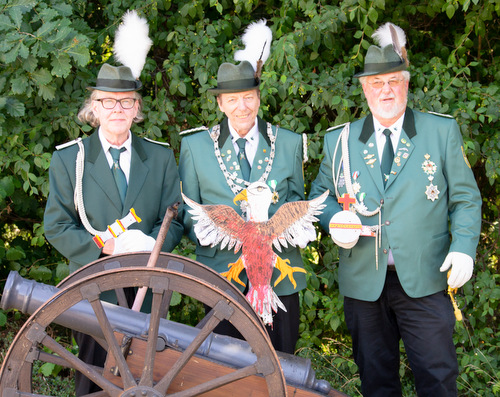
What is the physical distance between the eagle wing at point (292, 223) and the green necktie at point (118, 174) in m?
0.71

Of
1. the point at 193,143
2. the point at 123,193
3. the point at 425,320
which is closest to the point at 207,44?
the point at 193,143

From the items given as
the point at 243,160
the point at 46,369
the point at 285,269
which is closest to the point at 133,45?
the point at 243,160

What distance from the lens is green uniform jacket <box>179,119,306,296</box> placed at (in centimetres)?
328

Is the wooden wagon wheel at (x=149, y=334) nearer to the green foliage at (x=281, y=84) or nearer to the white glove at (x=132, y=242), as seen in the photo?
the white glove at (x=132, y=242)

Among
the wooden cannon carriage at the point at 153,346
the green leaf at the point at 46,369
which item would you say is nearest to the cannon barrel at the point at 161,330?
the wooden cannon carriage at the point at 153,346

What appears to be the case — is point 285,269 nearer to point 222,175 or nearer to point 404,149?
point 222,175

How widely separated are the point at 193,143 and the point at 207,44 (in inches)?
56.7

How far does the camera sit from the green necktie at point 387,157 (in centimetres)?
326

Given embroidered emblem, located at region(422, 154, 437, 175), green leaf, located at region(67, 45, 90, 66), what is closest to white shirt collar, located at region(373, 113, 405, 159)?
embroidered emblem, located at region(422, 154, 437, 175)

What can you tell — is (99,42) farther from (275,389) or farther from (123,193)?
(275,389)

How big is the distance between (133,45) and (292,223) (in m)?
1.28

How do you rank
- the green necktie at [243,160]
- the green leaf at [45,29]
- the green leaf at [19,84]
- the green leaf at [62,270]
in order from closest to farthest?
1. the green necktie at [243,160]
2. the green leaf at [45,29]
3. the green leaf at [19,84]
4. the green leaf at [62,270]

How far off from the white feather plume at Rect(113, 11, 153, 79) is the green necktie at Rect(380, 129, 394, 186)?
1304 millimetres

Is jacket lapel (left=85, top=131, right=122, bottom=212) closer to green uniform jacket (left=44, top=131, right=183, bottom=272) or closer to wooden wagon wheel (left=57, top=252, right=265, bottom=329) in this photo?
green uniform jacket (left=44, top=131, right=183, bottom=272)
